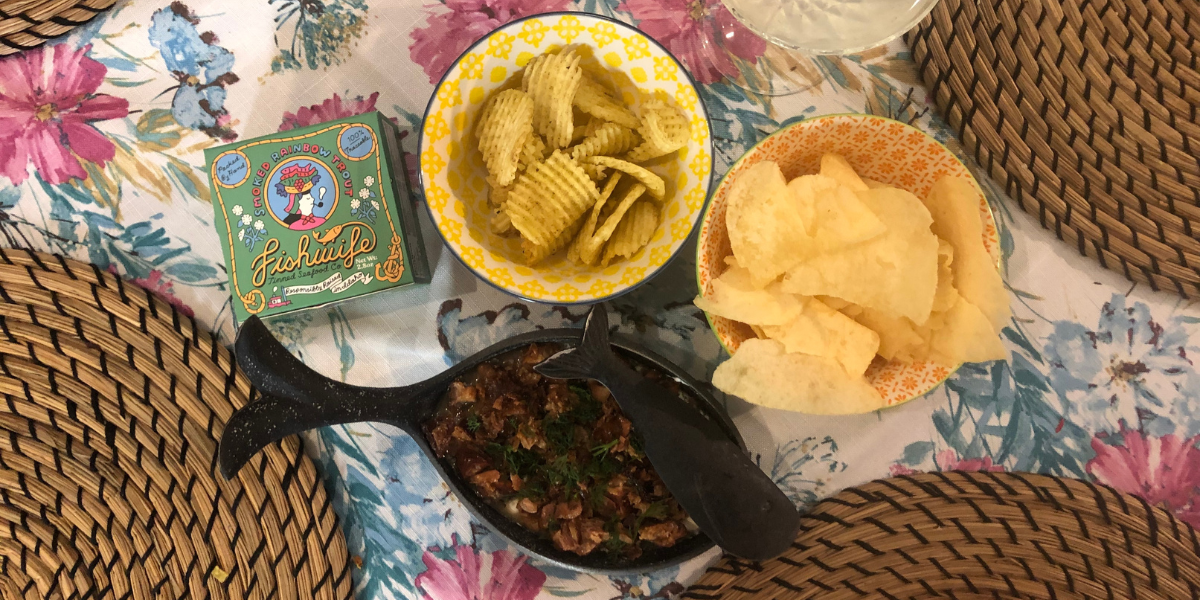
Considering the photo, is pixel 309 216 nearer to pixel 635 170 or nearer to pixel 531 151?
pixel 531 151

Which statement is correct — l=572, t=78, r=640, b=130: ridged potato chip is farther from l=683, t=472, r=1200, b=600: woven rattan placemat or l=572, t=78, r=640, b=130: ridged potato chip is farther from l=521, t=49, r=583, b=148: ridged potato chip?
l=683, t=472, r=1200, b=600: woven rattan placemat

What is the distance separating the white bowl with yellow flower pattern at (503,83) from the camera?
0.76 meters

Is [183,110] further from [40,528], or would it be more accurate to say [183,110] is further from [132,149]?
[40,528]

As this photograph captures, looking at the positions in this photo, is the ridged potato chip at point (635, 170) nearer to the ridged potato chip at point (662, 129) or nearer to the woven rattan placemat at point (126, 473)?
Result: the ridged potato chip at point (662, 129)

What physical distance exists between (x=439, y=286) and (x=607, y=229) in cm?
31

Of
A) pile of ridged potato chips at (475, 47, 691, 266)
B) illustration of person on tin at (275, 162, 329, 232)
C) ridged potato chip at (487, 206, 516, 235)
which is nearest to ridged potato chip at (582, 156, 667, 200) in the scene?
pile of ridged potato chips at (475, 47, 691, 266)

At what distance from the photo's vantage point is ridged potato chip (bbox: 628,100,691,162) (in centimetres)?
73

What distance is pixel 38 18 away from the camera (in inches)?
35.8

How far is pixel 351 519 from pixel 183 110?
0.66m

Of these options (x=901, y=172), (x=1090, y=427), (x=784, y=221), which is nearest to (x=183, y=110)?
(x=784, y=221)

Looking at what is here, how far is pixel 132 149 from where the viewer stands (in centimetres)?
94

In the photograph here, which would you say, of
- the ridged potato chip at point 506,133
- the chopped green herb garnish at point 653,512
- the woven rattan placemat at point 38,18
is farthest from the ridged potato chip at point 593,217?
the woven rattan placemat at point 38,18

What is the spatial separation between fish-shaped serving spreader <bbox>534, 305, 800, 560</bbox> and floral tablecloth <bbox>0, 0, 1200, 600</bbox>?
0.15m

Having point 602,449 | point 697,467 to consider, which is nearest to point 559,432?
point 602,449
